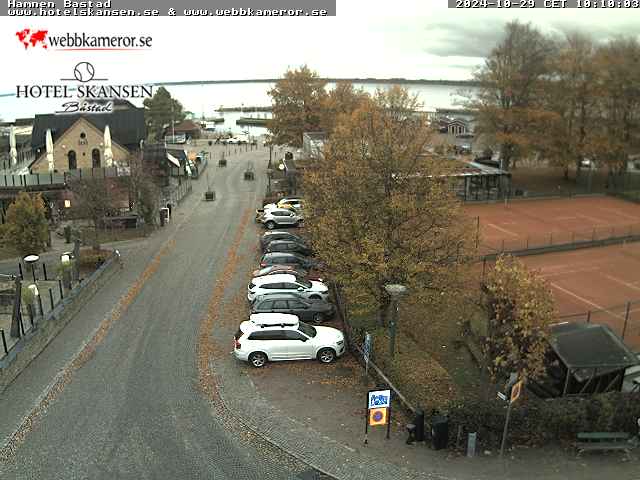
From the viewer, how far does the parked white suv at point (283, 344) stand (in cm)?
1819

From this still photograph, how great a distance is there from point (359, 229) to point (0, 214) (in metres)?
28.6

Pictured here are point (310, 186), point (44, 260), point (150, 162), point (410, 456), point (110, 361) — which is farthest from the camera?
point (150, 162)

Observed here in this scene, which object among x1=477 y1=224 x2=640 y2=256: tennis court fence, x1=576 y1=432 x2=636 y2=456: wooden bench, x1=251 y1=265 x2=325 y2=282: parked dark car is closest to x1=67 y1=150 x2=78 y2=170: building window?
x1=251 y1=265 x2=325 y2=282: parked dark car

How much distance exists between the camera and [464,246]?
1888 cm

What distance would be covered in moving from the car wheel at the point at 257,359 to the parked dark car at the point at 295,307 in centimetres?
298

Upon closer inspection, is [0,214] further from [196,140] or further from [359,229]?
[196,140]

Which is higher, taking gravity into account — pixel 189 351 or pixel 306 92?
pixel 306 92

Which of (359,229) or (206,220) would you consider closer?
(359,229)

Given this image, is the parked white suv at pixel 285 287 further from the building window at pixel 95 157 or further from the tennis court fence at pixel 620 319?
the building window at pixel 95 157

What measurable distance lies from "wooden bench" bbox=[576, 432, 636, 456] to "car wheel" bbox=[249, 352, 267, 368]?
9450mm

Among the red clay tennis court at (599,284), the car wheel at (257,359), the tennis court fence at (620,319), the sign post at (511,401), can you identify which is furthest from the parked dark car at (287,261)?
the sign post at (511,401)

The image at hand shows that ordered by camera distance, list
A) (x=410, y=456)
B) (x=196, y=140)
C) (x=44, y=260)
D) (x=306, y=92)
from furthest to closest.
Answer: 1. (x=196, y=140)
2. (x=306, y=92)
3. (x=44, y=260)
4. (x=410, y=456)

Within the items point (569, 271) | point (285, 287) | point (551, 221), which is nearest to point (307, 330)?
point (285, 287)

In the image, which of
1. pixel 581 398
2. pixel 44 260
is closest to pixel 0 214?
pixel 44 260
